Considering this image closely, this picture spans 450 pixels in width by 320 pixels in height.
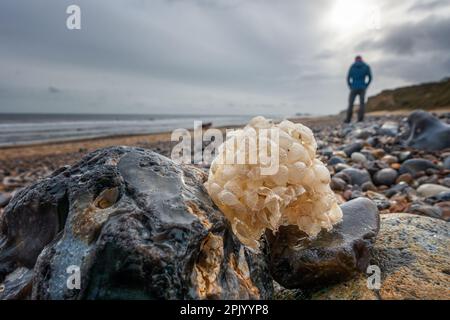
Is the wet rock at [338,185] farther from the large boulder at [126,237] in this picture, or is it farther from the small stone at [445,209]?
the large boulder at [126,237]

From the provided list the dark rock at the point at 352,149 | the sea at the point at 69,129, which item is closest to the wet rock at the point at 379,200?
the dark rock at the point at 352,149

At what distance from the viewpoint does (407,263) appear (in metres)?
2.20

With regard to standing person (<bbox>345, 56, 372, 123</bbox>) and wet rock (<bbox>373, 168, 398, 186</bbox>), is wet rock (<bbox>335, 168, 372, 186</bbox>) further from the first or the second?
standing person (<bbox>345, 56, 372, 123</bbox>)

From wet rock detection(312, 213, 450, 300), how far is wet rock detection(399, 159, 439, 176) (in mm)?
2924

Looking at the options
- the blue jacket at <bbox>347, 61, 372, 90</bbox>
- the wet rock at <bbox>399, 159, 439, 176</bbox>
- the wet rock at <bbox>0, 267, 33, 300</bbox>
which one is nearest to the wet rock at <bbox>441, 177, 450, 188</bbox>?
the wet rock at <bbox>399, 159, 439, 176</bbox>

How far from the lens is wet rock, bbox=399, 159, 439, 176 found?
17.7ft

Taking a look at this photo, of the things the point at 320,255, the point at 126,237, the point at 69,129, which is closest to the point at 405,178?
the point at 320,255

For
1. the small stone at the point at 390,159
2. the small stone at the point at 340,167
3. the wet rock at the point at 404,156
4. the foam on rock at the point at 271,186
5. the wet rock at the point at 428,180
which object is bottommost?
the wet rock at the point at 428,180

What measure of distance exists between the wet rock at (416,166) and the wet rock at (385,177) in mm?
292

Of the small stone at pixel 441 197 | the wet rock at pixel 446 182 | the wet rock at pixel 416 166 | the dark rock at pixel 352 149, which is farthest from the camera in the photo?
the dark rock at pixel 352 149

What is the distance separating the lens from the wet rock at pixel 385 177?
5.15 meters

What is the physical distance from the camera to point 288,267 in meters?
2.05

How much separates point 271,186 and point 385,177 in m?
3.93

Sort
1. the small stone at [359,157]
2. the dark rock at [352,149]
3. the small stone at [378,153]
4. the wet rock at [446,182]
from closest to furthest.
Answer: the wet rock at [446,182] → the small stone at [359,157] → the small stone at [378,153] → the dark rock at [352,149]
